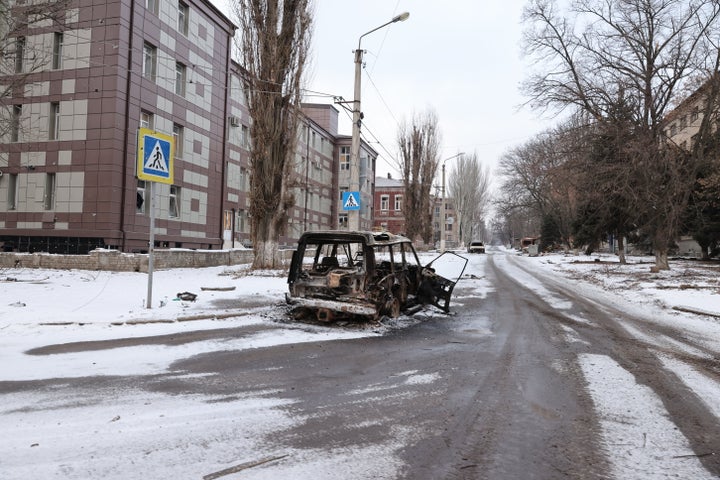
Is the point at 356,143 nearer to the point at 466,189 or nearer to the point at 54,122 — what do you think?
the point at 54,122

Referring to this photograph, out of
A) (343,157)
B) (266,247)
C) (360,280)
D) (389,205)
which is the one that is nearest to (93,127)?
(266,247)

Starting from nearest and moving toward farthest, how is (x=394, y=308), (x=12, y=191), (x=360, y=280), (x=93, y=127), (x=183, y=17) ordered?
(x=360, y=280) < (x=394, y=308) < (x=93, y=127) < (x=12, y=191) < (x=183, y=17)

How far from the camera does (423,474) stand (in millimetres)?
2947

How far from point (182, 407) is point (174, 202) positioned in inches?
947

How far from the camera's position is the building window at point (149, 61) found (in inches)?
939

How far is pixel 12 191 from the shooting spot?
23.9m

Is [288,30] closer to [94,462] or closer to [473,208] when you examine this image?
[94,462]

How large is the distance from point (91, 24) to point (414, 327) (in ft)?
73.9

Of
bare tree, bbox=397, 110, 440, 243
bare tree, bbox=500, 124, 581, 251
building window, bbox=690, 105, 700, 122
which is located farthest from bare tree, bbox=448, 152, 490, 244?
building window, bbox=690, 105, 700, 122

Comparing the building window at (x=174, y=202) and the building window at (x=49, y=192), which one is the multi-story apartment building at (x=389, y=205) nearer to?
the building window at (x=174, y=202)

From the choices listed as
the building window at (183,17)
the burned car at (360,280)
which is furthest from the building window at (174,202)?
the burned car at (360,280)

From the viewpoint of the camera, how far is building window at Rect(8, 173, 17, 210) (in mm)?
23723

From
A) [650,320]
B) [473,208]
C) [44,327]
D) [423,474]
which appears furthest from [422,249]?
[423,474]

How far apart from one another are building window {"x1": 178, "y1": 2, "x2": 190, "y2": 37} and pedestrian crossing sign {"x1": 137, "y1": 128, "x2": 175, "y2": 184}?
20230 mm
